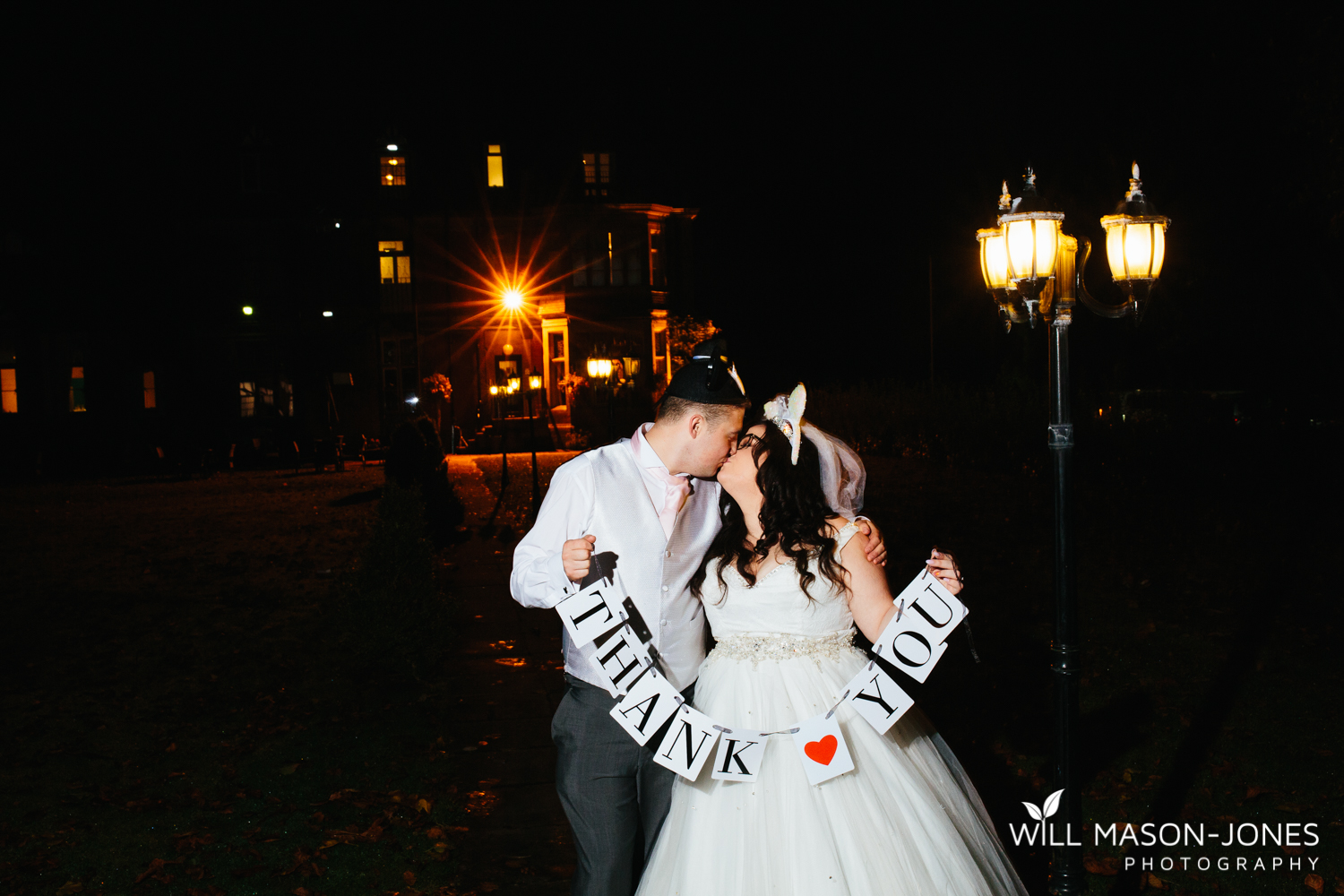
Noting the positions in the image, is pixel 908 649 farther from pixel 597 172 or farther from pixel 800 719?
pixel 597 172

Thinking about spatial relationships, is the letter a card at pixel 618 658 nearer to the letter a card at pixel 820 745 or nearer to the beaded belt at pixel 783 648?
the beaded belt at pixel 783 648

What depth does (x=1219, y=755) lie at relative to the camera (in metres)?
6.63

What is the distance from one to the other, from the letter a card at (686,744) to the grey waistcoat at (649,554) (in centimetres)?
28

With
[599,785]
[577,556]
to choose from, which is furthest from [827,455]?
[599,785]

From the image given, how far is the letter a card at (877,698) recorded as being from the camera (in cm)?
328

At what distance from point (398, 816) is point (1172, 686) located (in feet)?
20.3

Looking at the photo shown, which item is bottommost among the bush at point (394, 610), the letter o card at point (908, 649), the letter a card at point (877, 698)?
the bush at point (394, 610)

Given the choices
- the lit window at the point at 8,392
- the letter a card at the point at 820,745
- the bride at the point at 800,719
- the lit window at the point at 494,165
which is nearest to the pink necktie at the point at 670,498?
the bride at the point at 800,719

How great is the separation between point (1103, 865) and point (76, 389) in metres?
39.2

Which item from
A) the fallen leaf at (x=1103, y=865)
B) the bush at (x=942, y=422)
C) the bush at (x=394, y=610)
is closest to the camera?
the fallen leaf at (x=1103, y=865)

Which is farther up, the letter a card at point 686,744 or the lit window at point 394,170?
the lit window at point 394,170

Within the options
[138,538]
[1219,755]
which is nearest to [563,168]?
[138,538]

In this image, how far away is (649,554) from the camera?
11.2 ft

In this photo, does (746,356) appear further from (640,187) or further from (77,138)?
(77,138)
